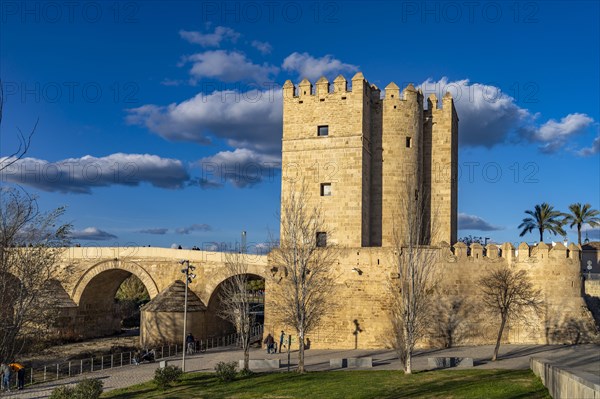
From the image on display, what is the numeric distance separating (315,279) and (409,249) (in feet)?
18.1

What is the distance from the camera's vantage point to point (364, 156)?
29.2 m

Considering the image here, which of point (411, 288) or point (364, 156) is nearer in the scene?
point (411, 288)

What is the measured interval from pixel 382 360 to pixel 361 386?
18.8 feet

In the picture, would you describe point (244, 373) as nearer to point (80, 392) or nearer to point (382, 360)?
point (382, 360)

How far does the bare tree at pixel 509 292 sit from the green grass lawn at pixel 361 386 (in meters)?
5.50

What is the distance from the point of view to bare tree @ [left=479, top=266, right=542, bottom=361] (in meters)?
24.6

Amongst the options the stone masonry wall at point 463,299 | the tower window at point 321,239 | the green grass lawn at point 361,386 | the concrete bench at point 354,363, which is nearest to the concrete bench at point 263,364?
the green grass lawn at point 361,386

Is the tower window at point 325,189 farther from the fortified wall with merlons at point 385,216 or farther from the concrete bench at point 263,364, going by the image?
the concrete bench at point 263,364

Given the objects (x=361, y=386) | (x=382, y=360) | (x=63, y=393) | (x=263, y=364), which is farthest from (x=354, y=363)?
(x=63, y=393)

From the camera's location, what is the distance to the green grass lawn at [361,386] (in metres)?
16.8

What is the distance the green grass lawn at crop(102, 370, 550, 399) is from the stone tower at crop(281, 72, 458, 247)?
9.57 metres

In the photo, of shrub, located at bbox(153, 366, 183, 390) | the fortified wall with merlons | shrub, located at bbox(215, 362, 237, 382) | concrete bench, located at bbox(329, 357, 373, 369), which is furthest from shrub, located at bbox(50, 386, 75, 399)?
the fortified wall with merlons

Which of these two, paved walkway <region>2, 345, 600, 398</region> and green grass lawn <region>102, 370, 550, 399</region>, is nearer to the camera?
green grass lawn <region>102, 370, 550, 399</region>

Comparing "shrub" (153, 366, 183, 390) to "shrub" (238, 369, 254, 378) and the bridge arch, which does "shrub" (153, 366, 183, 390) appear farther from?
the bridge arch
